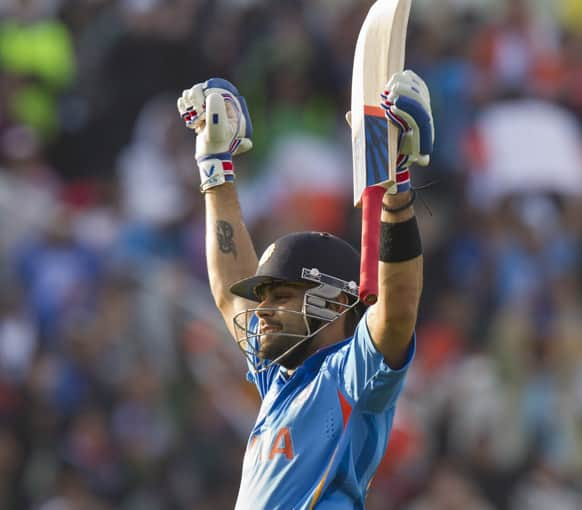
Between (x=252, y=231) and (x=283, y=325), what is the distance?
4.99 m

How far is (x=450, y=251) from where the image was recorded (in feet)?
→ 32.5

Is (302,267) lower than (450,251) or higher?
higher

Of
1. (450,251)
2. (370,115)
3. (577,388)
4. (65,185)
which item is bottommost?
(577,388)

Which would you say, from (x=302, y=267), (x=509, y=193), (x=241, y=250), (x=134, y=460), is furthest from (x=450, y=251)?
(x=302, y=267)

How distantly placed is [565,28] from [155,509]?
19.3 feet

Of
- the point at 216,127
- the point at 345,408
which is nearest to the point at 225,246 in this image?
the point at 216,127

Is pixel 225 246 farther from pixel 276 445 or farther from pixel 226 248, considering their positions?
pixel 276 445

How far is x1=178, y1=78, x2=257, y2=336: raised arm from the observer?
5.05 m

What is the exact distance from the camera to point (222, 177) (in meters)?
5.11

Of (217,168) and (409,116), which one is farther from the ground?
(409,116)

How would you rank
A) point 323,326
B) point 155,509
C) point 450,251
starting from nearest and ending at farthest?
point 323,326, point 155,509, point 450,251

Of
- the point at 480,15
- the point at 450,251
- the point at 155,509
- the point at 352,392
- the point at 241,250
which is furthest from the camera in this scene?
the point at 480,15

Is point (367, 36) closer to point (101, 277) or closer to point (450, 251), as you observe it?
point (101, 277)

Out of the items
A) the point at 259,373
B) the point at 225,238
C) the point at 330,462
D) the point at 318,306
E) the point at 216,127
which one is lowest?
the point at 330,462
